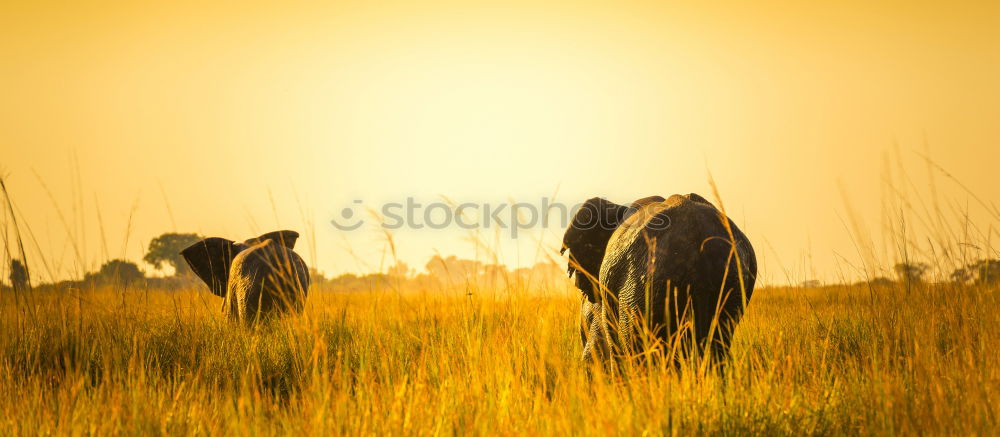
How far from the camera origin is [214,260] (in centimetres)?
741

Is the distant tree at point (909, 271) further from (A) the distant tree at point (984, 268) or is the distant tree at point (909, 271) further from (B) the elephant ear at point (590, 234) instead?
(B) the elephant ear at point (590, 234)

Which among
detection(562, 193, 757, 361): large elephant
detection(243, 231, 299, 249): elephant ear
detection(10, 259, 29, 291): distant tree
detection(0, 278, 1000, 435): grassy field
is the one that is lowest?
detection(0, 278, 1000, 435): grassy field

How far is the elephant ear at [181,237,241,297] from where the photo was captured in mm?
7332

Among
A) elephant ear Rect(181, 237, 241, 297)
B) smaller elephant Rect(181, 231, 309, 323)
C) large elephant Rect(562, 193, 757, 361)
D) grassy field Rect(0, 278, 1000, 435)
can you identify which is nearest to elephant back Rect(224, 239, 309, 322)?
smaller elephant Rect(181, 231, 309, 323)

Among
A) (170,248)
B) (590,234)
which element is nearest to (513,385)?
(590,234)

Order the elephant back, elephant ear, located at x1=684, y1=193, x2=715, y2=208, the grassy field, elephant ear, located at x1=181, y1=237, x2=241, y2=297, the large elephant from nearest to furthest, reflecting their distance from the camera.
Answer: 1. the grassy field
2. the large elephant
3. elephant ear, located at x1=684, y1=193, x2=715, y2=208
4. the elephant back
5. elephant ear, located at x1=181, y1=237, x2=241, y2=297

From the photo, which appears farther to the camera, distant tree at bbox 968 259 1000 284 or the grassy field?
distant tree at bbox 968 259 1000 284

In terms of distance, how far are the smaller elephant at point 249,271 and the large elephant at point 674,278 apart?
3316 mm

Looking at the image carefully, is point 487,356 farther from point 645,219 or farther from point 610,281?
point 645,219

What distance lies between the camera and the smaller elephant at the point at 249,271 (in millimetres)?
6395

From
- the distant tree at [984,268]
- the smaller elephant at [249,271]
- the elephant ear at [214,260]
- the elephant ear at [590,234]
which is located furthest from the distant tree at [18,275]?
the distant tree at [984,268]

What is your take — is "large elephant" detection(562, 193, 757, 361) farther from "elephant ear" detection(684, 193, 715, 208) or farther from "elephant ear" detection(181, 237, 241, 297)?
"elephant ear" detection(181, 237, 241, 297)

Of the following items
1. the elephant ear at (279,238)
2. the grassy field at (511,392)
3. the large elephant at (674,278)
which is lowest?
the grassy field at (511,392)

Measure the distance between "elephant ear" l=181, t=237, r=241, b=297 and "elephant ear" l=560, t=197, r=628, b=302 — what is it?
4865mm
